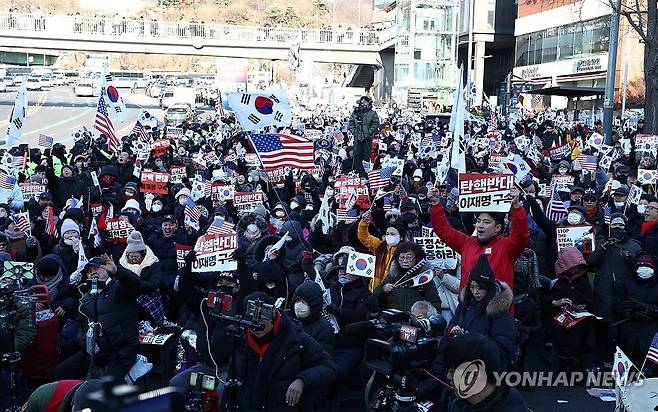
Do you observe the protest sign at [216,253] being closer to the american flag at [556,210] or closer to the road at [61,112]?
the american flag at [556,210]

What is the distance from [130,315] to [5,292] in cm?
103

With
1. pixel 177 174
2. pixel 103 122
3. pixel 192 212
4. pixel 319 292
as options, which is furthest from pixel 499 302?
pixel 103 122

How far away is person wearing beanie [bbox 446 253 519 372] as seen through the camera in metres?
5.70

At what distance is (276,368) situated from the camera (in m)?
5.57

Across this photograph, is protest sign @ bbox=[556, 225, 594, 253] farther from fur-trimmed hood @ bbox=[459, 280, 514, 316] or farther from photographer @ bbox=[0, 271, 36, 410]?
photographer @ bbox=[0, 271, 36, 410]

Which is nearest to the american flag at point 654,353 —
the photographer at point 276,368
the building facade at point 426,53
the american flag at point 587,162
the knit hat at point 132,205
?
the photographer at point 276,368

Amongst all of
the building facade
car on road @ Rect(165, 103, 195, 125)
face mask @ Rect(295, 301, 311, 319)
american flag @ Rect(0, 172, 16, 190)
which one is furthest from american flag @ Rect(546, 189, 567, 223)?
the building facade

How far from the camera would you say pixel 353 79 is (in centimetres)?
7944

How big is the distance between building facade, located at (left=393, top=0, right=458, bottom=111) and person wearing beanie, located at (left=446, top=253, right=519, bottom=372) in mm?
54098

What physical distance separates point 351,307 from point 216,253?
1.32 metres

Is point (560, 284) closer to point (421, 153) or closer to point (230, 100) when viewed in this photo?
point (230, 100)

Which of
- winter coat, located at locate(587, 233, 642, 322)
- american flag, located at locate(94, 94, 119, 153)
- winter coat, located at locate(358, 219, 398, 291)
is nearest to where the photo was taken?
winter coat, located at locate(587, 233, 642, 322)

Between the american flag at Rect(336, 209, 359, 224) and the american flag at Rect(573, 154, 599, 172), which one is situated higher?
the american flag at Rect(573, 154, 599, 172)

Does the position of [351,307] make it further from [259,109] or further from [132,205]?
Result: [132,205]
